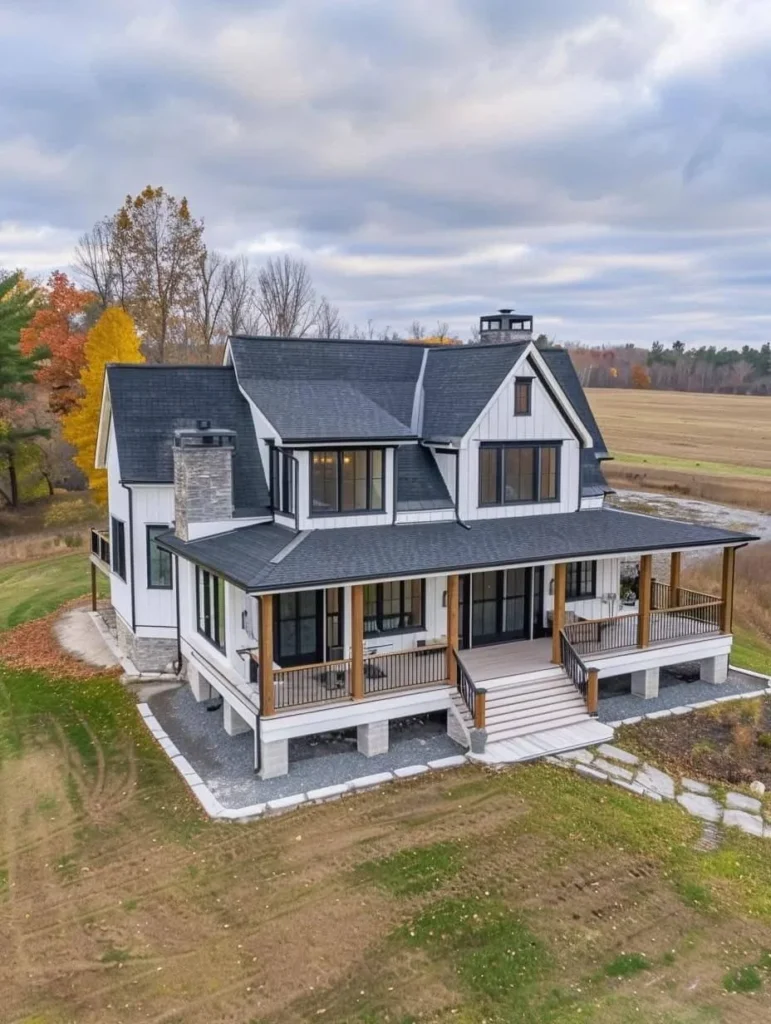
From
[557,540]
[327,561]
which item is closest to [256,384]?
[327,561]

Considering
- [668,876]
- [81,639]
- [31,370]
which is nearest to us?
[668,876]

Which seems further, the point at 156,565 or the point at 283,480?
the point at 156,565

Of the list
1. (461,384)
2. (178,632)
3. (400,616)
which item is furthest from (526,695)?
(178,632)

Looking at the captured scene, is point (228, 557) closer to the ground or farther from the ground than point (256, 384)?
→ closer to the ground

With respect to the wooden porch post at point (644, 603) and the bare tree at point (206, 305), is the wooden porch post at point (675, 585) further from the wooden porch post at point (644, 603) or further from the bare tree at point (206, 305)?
the bare tree at point (206, 305)

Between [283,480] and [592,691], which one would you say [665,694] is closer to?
[592,691]

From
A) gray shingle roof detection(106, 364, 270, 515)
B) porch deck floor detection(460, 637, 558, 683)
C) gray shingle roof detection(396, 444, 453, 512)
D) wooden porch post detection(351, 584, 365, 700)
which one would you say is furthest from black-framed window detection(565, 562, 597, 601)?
gray shingle roof detection(106, 364, 270, 515)

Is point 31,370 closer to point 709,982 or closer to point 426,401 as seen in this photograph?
point 426,401

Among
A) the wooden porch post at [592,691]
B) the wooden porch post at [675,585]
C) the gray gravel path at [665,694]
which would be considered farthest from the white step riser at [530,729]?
the wooden porch post at [675,585]
